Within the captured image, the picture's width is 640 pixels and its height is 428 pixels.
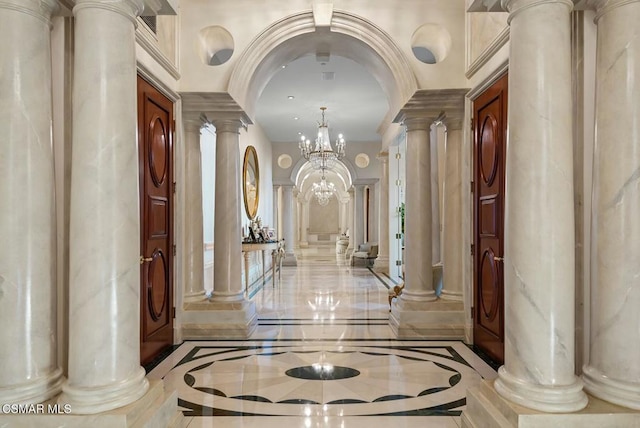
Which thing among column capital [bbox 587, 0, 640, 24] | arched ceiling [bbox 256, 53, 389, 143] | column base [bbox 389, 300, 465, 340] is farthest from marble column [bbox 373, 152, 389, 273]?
column capital [bbox 587, 0, 640, 24]

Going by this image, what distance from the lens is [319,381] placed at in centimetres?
416

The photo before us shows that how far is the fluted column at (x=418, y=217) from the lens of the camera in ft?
19.4

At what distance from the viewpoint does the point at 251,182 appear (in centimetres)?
1100

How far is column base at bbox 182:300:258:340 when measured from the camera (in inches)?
223

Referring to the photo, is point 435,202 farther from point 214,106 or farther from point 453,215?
point 214,106

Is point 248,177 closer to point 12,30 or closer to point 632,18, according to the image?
point 12,30

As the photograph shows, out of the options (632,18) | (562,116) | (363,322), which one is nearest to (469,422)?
(562,116)

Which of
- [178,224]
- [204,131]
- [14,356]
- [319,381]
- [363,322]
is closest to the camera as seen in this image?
[14,356]

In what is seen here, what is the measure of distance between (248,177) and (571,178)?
867 cm

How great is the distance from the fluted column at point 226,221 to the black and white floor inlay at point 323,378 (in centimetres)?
79

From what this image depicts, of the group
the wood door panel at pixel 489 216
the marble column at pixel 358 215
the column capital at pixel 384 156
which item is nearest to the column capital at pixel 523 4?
the wood door panel at pixel 489 216

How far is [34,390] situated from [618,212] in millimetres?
3638

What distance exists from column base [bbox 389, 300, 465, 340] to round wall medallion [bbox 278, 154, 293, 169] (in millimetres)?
10054

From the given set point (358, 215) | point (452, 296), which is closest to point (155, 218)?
point (452, 296)
